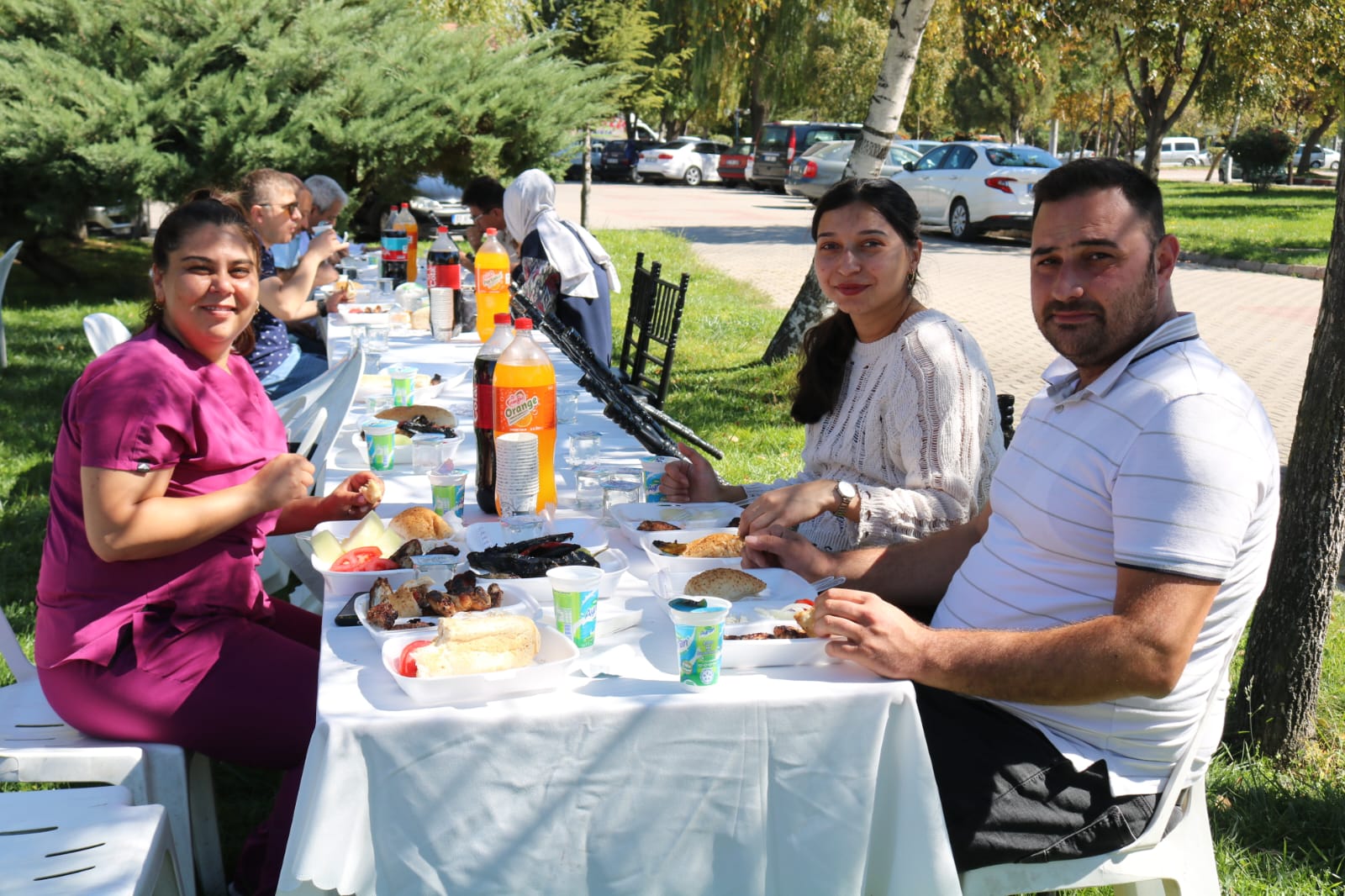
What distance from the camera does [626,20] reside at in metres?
16.2

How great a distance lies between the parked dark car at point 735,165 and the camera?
3212 cm

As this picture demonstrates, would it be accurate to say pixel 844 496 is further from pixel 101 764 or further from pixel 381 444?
pixel 101 764

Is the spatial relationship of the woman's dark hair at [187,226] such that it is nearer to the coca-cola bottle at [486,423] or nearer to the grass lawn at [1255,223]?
the coca-cola bottle at [486,423]

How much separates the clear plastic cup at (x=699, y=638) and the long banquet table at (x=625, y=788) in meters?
0.03

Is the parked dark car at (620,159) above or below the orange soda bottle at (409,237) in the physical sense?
above

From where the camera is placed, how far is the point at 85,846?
2.09 meters

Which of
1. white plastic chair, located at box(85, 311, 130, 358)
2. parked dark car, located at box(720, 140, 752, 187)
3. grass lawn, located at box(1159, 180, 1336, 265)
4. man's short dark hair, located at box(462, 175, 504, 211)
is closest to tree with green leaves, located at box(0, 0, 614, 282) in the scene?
man's short dark hair, located at box(462, 175, 504, 211)

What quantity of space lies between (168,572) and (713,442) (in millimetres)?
4746

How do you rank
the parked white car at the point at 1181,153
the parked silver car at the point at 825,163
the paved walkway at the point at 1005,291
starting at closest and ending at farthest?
the paved walkway at the point at 1005,291, the parked silver car at the point at 825,163, the parked white car at the point at 1181,153

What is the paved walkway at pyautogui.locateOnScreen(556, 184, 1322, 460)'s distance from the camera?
9.81 meters

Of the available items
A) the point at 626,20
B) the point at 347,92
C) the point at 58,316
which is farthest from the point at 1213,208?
the point at 58,316

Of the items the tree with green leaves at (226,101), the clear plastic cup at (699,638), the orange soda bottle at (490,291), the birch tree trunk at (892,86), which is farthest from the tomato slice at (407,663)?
the tree with green leaves at (226,101)

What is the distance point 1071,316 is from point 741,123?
49.9 m

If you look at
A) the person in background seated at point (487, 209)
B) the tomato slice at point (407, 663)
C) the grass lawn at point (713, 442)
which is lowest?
the grass lawn at point (713, 442)
